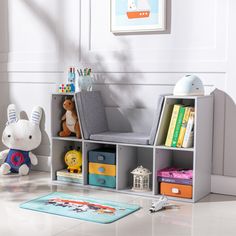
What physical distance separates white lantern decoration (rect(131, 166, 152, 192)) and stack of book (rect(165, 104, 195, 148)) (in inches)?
10.1

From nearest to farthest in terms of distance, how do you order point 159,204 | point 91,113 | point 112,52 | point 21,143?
point 159,204
point 91,113
point 112,52
point 21,143

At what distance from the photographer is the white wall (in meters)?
3.10

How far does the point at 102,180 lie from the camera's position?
10.6 feet

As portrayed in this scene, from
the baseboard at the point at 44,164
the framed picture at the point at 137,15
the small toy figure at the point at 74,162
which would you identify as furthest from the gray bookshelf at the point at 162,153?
the framed picture at the point at 137,15

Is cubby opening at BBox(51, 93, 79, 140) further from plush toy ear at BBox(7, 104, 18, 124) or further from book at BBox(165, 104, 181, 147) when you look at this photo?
book at BBox(165, 104, 181, 147)

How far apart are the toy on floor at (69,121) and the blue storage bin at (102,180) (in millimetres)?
308

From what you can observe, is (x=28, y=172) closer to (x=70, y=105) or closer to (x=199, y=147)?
(x=70, y=105)

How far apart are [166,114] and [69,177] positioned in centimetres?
86

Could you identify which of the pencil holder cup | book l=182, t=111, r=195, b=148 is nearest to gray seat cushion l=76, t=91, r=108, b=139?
the pencil holder cup

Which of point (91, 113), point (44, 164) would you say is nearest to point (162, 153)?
point (91, 113)

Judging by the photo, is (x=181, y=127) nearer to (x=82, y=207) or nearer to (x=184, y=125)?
(x=184, y=125)

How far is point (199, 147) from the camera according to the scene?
294cm

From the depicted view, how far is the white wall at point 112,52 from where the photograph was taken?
310 cm

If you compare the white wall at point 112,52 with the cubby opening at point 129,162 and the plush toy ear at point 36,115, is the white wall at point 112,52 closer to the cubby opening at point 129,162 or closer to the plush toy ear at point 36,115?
the plush toy ear at point 36,115
